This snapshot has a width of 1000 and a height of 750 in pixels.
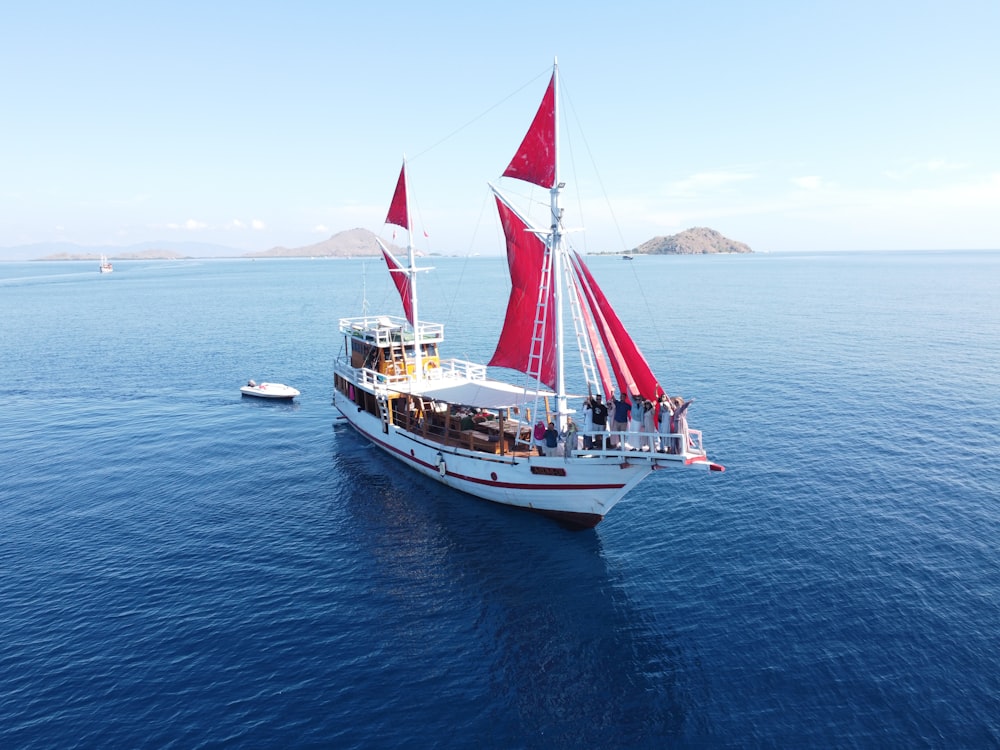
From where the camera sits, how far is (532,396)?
3259 centimetres

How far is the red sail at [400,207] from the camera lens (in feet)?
132

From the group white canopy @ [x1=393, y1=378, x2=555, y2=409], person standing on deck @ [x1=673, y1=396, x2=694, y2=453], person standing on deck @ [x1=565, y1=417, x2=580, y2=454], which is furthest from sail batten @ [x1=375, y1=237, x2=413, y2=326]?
person standing on deck @ [x1=673, y1=396, x2=694, y2=453]

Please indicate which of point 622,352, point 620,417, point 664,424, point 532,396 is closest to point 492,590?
point 620,417

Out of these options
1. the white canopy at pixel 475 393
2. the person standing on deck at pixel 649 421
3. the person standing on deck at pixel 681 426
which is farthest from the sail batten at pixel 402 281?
the person standing on deck at pixel 681 426

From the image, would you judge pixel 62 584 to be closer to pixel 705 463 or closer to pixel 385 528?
pixel 385 528

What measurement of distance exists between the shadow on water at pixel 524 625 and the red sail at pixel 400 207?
19.2m

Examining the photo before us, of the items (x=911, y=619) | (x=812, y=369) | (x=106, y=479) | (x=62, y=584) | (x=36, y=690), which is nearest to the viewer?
(x=36, y=690)

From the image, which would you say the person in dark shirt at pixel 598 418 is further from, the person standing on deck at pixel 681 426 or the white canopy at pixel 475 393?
the white canopy at pixel 475 393

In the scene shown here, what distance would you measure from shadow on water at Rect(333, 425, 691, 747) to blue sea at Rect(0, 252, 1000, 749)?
0.34ft

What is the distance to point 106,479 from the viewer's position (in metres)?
37.0

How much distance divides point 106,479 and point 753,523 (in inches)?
1515

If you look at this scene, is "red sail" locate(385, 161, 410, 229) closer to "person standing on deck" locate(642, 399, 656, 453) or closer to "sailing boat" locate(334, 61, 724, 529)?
"sailing boat" locate(334, 61, 724, 529)

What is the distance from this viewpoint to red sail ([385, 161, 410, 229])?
132ft

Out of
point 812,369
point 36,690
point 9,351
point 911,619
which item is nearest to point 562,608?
point 911,619
